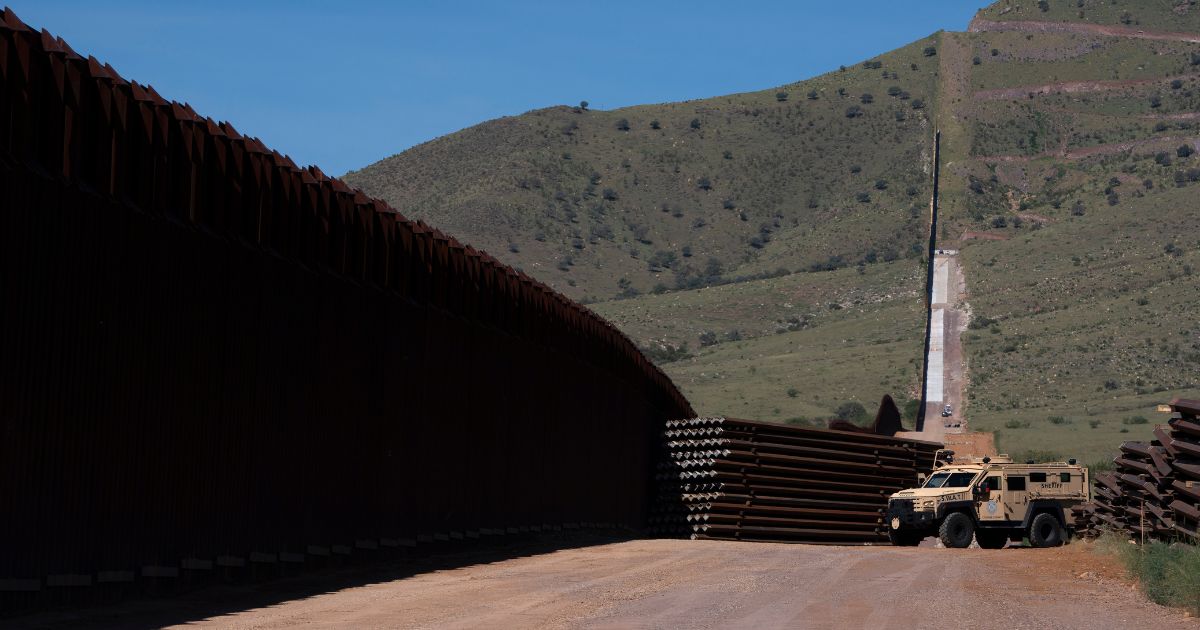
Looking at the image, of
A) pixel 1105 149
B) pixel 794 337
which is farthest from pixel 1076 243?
pixel 1105 149

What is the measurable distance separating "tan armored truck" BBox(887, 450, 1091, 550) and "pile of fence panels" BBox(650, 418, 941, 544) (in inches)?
142

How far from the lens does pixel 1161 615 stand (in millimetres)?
16766

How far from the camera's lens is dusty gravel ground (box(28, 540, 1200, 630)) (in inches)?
591

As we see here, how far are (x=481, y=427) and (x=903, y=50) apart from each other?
17371 centimetres

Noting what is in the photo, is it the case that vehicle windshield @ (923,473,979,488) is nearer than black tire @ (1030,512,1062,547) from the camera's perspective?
No

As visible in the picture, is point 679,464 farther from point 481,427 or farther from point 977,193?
point 977,193

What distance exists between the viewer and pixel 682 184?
506ft

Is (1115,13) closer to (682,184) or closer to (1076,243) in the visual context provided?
(682,184)

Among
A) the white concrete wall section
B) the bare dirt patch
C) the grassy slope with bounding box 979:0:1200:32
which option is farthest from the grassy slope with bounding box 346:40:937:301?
the white concrete wall section

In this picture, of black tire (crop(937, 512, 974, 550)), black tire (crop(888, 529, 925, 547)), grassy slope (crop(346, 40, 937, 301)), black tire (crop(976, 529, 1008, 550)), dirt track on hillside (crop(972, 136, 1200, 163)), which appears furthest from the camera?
dirt track on hillside (crop(972, 136, 1200, 163))

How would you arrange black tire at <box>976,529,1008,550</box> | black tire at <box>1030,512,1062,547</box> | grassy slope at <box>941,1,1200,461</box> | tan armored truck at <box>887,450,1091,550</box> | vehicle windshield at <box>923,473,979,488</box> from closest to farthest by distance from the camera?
1. black tire at <box>1030,512,1062,547</box>
2. tan armored truck at <box>887,450,1091,550</box>
3. black tire at <box>976,529,1008,550</box>
4. vehicle windshield at <box>923,473,979,488</box>
5. grassy slope at <box>941,1,1200,461</box>

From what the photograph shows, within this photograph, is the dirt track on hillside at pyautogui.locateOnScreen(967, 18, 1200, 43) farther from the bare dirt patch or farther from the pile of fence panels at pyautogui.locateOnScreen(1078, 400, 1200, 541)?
the pile of fence panels at pyautogui.locateOnScreen(1078, 400, 1200, 541)

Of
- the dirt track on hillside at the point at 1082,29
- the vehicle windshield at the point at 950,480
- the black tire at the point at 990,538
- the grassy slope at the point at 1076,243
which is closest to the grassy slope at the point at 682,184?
the grassy slope at the point at 1076,243

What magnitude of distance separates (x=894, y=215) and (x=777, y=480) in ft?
339
